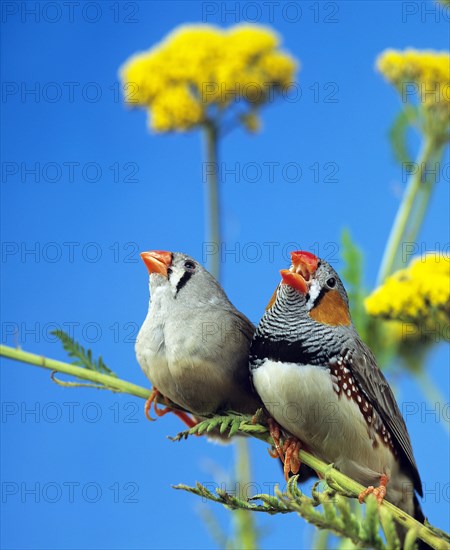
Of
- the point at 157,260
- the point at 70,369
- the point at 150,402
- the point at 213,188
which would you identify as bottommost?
the point at 150,402

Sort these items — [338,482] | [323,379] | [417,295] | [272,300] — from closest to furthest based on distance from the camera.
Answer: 1. [338,482]
2. [323,379]
3. [272,300]
4. [417,295]

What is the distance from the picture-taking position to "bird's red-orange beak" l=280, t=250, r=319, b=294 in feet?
6.43

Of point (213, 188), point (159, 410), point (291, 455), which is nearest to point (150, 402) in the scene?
point (159, 410)

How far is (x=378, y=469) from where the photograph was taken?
206 cm

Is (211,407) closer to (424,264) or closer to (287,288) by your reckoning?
(287,288)

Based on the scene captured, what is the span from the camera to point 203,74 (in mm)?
4355

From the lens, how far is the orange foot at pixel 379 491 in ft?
5.95

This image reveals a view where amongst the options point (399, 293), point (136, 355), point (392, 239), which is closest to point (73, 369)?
Answer: point (136, 355)

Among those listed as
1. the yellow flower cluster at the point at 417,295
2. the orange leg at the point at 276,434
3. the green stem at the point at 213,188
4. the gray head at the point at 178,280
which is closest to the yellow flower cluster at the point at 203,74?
the green stem at the point at 213,188

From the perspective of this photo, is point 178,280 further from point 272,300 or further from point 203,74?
point 203,74

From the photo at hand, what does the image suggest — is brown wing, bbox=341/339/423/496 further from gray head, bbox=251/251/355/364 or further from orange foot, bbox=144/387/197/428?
orange foot, bbox=144/387/197/428

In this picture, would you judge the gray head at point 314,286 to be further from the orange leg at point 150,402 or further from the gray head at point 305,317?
the orange leg at point 150,402

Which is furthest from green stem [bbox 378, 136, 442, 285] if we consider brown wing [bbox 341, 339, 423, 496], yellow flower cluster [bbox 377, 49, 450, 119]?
brown wing [bbox 341, 339, 423, 496]

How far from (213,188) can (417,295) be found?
1324mm
